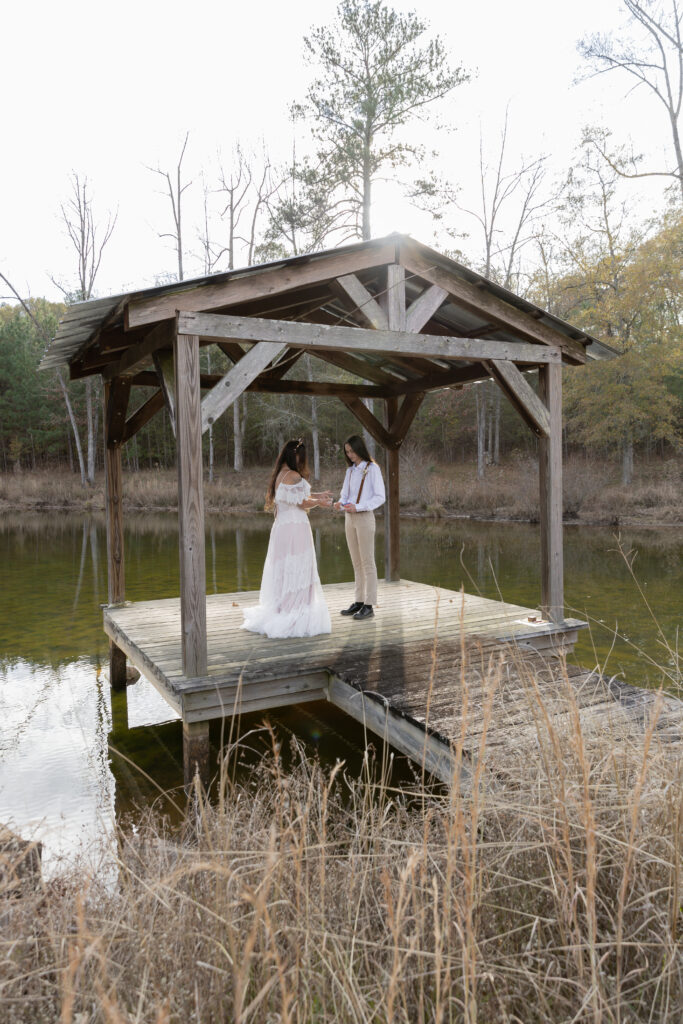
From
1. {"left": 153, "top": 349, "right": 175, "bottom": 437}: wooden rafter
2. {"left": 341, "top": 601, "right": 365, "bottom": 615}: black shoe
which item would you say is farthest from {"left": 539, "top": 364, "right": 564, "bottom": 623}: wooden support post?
{"left": 153, "top": 349, "right": 175, "bottom": 437}: wooden rafter

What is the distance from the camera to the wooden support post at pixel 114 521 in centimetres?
716

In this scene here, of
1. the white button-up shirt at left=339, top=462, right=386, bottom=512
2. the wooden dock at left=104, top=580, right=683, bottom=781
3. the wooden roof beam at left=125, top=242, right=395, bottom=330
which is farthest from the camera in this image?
the white button-up shirt at left=339, top=462, right=386, bottom=512

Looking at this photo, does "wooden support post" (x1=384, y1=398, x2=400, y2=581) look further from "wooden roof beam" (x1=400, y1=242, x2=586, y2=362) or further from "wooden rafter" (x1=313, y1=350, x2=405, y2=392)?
"wooden roof beam" (x1=400, y1=242, x2=586, y2=362)

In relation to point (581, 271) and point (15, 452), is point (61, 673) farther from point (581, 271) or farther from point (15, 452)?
point (15, 452)

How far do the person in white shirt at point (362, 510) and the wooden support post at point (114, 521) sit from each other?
2.28 meters

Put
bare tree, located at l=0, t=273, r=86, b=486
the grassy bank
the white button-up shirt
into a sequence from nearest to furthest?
the white button-up shirt → the grassy bank → bare tree, located at l=0, t=273, r=86, b=486

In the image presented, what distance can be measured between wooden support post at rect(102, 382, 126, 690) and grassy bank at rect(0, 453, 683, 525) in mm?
15624

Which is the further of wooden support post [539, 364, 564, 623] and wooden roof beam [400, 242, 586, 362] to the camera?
wooden support post [539, 364, 564, 623]

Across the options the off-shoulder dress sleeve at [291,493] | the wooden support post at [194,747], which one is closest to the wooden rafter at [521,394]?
the off-shoulder dress sleeve at [291,493]

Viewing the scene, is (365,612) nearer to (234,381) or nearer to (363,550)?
(363,550)

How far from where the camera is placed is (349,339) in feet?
17.6

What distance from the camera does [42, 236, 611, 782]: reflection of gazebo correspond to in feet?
15.8

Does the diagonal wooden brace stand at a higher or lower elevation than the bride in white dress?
higher

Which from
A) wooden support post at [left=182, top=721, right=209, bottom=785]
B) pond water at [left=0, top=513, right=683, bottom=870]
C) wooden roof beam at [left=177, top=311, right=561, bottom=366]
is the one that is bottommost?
pond water at [left=0, top=513, right=683, bottom=870]
